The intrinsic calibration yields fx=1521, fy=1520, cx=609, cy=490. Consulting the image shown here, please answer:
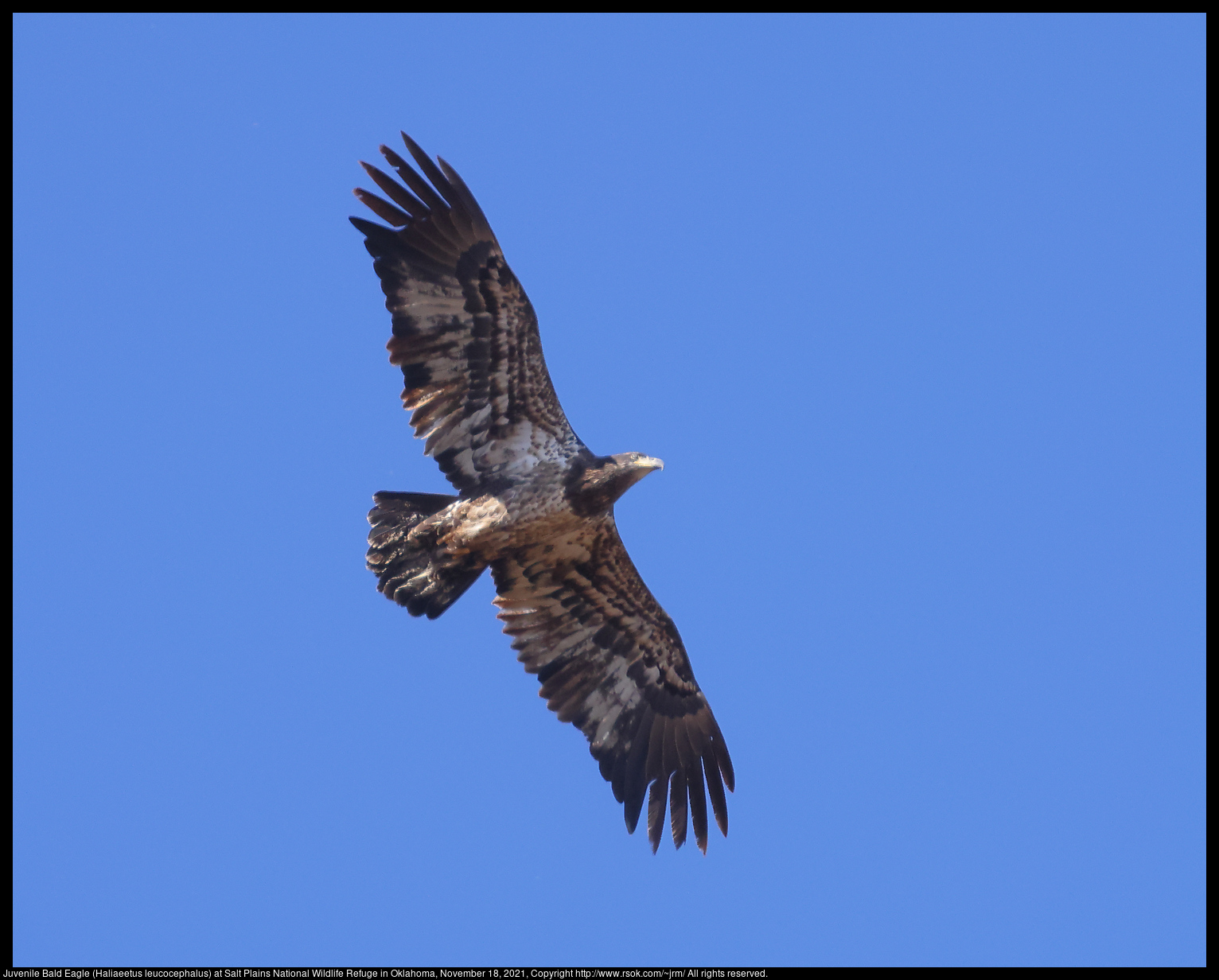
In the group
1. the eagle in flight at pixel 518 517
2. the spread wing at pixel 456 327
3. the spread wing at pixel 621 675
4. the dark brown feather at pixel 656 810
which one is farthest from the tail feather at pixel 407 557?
the dark brown feather at pixel 656 810

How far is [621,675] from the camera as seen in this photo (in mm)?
14570

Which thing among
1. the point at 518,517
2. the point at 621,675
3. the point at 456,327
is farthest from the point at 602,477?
the point at 621,675

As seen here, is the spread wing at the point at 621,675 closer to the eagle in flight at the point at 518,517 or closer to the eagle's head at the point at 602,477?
the eagle in flight at the point at 518,517

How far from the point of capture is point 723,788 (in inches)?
571

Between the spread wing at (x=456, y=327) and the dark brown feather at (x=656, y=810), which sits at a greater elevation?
the spread wing at (x=456, y=327)

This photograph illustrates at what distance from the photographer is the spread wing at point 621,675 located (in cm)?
1416

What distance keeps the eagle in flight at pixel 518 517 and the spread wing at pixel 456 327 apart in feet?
0.04

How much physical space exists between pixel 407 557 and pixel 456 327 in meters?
2.04

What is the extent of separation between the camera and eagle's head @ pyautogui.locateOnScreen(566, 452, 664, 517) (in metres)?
13.0

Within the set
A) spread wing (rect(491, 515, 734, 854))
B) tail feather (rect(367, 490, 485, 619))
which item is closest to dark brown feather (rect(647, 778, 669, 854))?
spread wing (rect(491, 515, 734, 854))

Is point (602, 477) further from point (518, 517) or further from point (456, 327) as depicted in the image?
point (456, 327)

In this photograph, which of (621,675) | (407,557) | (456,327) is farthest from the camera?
(621,675)
